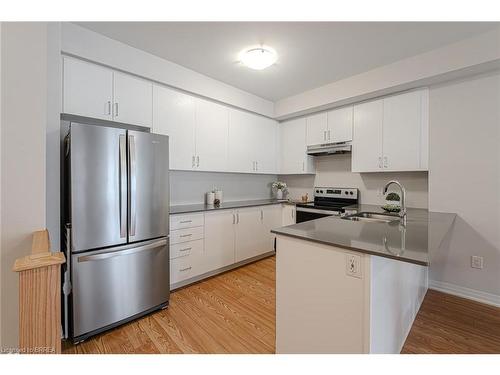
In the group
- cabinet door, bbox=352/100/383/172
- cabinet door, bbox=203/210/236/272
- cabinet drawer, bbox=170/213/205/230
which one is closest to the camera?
cabinet drawer, bbox=170/213/205/230

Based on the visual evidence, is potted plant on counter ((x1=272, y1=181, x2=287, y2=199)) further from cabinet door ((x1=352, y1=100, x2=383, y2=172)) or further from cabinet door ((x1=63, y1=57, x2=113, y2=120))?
cabinet door ((x1=63, y1=57, x2=113, y2=120))

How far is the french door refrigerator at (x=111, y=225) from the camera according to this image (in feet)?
5.63

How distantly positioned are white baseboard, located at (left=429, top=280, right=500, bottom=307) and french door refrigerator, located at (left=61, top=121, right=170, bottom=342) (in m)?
2.99

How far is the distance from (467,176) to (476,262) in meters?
0.89

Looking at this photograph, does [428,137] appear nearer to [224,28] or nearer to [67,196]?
[224,28]

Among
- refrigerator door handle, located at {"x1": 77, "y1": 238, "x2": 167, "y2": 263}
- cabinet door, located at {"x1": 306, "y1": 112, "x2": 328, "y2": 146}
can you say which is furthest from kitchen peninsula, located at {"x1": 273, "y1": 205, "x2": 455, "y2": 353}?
cabinet door, located at {"x1": 306, "y1": 112, "x2": 328, "y2": 146}

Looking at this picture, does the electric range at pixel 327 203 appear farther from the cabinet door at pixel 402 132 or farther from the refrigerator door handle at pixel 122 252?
the refrigerator door handle at pixel 122 252

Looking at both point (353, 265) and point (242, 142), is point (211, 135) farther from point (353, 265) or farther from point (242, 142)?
point (353, 265)

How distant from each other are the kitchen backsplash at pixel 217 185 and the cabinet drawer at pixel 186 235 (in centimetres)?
64

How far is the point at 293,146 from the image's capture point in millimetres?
3961

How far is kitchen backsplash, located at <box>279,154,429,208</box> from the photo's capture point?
9.55 feet

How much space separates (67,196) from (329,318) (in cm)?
201

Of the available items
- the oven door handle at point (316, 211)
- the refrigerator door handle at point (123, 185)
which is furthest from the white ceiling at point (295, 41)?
the oven door handle at point (316, 211)
